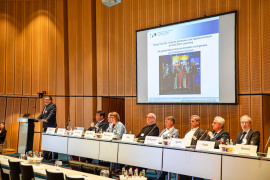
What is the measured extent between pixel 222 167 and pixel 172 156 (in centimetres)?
81

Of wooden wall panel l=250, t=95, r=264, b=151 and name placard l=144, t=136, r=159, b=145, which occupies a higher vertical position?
wooden wall panel l=250, t=95, r=264, b=151

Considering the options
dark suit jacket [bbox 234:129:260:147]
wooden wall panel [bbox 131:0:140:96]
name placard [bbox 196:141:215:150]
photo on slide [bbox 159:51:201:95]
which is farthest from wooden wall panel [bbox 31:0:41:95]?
dark suit jacket [bbox 234:129:260:147]

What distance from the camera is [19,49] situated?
1092cm

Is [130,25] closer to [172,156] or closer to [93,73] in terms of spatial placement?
[93,73]

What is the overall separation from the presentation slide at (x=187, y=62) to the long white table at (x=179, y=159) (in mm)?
2041

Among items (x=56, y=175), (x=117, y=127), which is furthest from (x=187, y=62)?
(x=56, y=175)

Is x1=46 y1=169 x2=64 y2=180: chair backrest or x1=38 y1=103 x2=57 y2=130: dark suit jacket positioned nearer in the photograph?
x1=46 y1=169 x2=64 y2=180: chair backrest

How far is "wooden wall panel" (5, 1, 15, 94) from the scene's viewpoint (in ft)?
35.7

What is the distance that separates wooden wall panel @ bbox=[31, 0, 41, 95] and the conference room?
32 mm

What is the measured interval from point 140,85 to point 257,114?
2.89 meters

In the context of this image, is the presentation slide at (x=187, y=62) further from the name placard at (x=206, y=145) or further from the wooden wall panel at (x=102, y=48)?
the name placard at (x=206, y=145)

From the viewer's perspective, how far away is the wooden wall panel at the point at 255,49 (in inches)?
244

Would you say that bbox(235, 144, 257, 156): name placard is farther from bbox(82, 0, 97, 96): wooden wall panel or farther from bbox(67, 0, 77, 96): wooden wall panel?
bbox(67, 0, 77, 96): wooden wall panel

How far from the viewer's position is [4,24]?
36.3 feet
